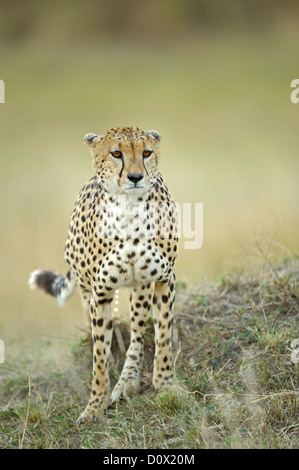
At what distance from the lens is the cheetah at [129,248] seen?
Answer: 3.79 meters

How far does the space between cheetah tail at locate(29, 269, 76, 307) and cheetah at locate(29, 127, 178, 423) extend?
0.54 metres

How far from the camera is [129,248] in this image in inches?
155

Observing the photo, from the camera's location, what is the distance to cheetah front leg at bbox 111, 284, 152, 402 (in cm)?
431

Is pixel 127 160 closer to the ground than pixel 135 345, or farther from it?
farther from it

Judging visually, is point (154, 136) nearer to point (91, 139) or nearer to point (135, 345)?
point (91, 139)

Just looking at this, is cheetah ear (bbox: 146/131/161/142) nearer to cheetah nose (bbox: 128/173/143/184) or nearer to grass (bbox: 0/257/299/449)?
cheetah nose (bbox: 128/173/143/184)

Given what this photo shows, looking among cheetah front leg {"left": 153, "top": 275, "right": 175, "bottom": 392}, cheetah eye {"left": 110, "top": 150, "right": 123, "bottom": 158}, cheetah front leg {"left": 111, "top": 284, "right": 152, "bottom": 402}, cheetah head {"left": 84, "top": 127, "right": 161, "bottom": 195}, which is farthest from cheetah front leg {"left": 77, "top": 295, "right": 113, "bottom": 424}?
cheetah eye {"left": 110, "top": 150, "right": 123, "bottom": 158}

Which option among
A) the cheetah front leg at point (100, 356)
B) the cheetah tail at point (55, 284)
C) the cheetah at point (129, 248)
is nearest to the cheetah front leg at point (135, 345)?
the cheetah at point (129, 248)

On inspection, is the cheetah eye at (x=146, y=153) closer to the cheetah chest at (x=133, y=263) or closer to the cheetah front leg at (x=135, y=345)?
the cheetah chest at (x=133, y=263)

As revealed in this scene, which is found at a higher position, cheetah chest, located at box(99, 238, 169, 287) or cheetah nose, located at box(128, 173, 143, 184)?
cheetah nose, located at box(128, 173, 143, 184)

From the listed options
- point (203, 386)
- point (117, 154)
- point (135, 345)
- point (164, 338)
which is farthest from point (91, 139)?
point (203, 386)

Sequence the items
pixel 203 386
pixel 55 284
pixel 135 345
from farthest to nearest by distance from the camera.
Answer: pixel 55 284 → pixel 135 345 → pixel 203 386

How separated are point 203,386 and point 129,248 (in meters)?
0.83
